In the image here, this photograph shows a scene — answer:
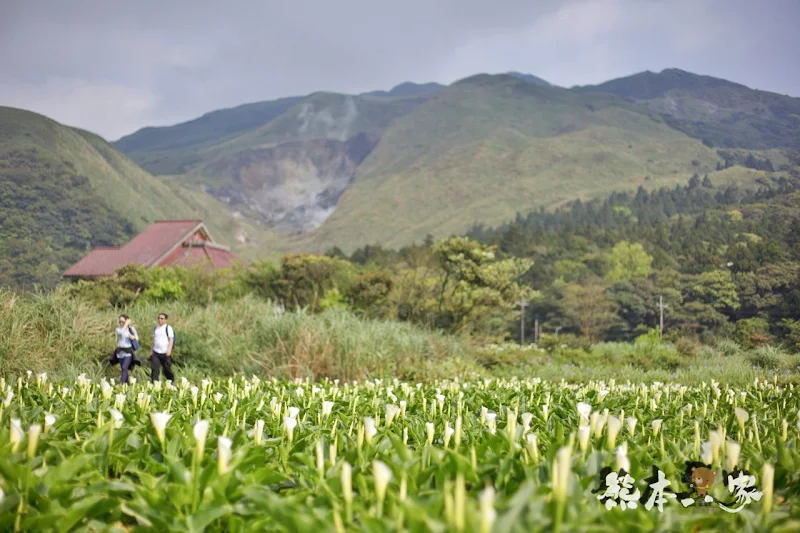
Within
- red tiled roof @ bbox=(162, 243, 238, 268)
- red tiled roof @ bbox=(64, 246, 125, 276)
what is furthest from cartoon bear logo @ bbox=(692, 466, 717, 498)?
red tiled roof @ bbox=(64, 246, 125, 276)

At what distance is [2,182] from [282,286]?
451 inches

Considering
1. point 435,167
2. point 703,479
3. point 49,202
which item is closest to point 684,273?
point 49,202

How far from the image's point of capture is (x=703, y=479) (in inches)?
75.6

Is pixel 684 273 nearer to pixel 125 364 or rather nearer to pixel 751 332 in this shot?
pixel 751 332

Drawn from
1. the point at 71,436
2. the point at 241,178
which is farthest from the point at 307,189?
the point at 71,436

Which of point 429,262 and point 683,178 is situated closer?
point 429,262

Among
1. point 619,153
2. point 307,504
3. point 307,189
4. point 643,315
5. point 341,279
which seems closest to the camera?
point 307,504

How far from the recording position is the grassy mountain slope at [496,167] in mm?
106625

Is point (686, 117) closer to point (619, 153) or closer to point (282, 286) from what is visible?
point (619, 153)

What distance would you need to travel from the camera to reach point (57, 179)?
26.3m

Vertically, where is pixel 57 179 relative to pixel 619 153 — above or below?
below

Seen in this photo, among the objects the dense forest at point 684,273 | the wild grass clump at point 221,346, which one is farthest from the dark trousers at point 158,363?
the dense forest at point 684,273

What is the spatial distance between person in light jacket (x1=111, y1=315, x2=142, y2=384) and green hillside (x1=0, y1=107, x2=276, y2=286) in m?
8.90

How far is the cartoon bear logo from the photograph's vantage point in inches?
74.6
